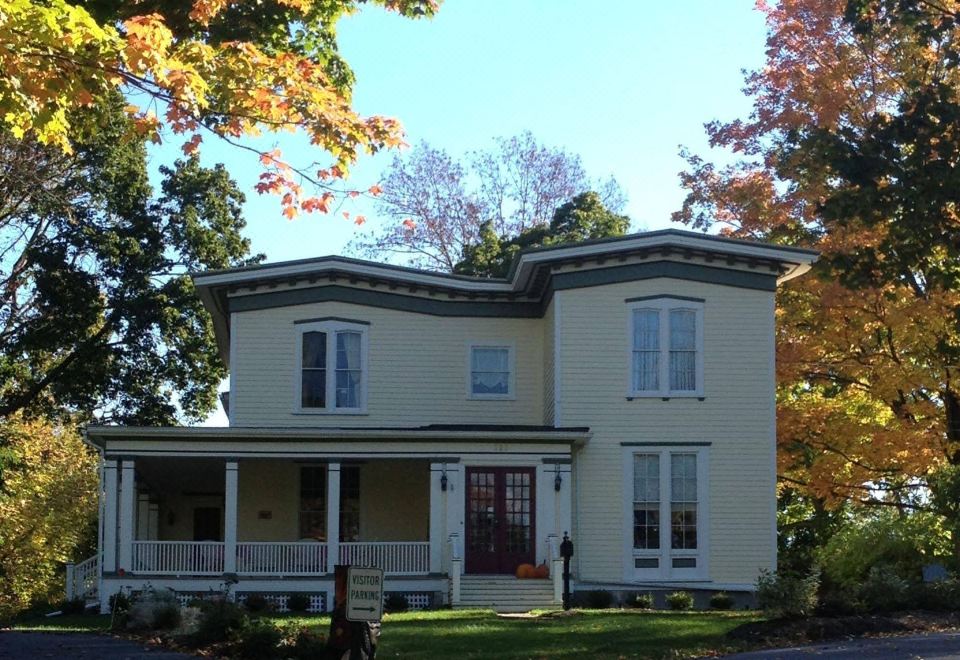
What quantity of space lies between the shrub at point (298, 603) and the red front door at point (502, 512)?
3.52 m

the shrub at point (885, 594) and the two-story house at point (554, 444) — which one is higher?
the two-story house at point (554, 444)

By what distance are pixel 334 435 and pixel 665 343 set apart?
23.2 ft

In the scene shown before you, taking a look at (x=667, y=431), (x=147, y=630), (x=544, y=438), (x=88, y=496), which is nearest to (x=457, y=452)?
(x=544, y=438)

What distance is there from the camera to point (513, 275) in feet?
99.5

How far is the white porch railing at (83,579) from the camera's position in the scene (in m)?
29.4

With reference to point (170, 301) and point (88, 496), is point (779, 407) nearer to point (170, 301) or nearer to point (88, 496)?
point (170, 301)

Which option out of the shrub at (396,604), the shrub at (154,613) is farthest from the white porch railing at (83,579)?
the shrub at (154,613)

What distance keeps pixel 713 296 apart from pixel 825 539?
47.5 ft

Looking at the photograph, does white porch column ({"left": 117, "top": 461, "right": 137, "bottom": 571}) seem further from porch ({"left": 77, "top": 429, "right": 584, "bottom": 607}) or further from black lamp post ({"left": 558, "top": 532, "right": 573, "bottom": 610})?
black lamp post ({"left": 558, "top": 532, "right": 573, "bottom": 610})

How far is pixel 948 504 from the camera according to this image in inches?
977

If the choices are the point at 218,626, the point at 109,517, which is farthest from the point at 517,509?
the point at 218,626

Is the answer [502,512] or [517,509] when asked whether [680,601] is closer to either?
[517,509]

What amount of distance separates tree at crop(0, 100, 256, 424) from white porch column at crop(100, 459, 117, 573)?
13071 mm

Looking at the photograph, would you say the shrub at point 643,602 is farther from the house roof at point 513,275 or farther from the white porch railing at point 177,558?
the white porch railing at point 177,558
